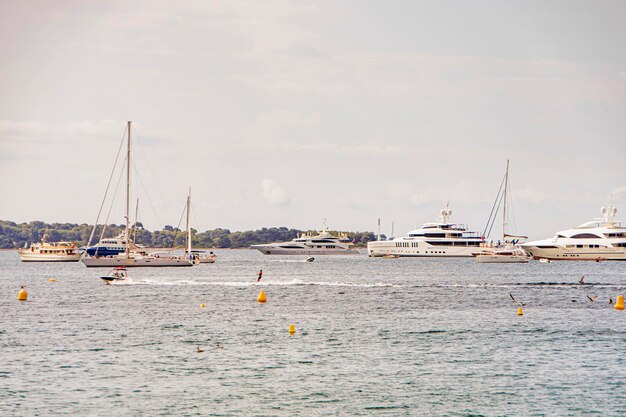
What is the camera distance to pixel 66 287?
110m

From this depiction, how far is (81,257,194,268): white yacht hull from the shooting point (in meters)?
143

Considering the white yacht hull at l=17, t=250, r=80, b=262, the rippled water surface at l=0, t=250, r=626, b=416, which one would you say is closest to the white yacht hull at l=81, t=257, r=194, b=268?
the white yacht hull at l=17, t=250, r=80, b=262

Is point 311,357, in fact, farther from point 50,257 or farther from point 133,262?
point 50,257

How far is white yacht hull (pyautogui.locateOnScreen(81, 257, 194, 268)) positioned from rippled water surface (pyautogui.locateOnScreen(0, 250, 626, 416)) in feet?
175

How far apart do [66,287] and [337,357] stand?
68471mm

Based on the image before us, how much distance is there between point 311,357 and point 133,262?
9694 centimetres

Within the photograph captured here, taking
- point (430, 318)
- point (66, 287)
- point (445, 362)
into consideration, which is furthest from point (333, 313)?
point (66, 287)

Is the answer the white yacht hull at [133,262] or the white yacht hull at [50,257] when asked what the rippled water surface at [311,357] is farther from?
the white yacht hull at [50,257]

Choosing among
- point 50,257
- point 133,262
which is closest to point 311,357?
point 133,262

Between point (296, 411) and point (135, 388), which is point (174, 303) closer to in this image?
point (135, 388)

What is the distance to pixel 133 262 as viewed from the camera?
142500mm

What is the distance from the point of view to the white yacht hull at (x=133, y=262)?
14312 centimetres

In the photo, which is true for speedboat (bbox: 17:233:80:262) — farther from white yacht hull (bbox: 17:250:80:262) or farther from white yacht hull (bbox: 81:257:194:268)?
white yacht hull (bbox: 81:257:194:268)

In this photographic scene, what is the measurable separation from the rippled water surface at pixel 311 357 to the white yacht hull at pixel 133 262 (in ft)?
175
